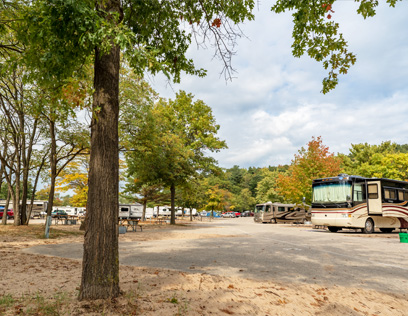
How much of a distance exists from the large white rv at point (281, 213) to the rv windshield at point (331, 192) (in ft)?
58.5

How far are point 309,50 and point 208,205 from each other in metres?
54.2

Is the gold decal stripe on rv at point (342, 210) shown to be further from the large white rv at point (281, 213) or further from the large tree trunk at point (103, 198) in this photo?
the large white rv at point (281, 213)

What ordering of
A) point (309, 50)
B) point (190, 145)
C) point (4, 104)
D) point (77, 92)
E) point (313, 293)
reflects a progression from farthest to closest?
1. point (190, 145)
2. point (4, 104)
3. point (309, 50)
4. point (313, 293)
5. point (77, 92)

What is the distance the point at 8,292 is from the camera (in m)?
4.70

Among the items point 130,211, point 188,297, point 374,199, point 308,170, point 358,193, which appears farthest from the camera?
point 130,211

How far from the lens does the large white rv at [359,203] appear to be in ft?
60.6

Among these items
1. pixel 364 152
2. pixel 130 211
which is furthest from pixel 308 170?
pixel 130 211

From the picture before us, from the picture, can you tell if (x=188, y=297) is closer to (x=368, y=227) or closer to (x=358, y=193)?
(x=358, y=193)

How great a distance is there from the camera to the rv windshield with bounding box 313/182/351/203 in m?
18.8

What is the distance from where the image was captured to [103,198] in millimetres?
4207

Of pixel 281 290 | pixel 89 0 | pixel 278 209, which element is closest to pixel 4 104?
pixel 89 0

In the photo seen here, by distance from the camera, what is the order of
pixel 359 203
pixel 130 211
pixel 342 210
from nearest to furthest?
pixel 342 210 < pixel 359 203 < pixel 130 211

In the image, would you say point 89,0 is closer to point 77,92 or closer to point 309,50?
point 77,92

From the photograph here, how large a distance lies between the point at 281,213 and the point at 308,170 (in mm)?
9761
